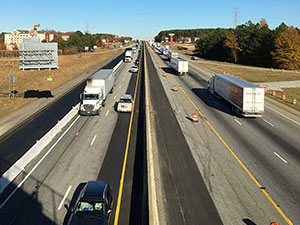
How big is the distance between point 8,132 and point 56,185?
464 inches

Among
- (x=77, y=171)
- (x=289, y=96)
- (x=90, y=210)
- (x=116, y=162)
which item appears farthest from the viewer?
(x=289, y=96)

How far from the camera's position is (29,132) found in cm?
2325

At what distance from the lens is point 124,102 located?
98.3 feet

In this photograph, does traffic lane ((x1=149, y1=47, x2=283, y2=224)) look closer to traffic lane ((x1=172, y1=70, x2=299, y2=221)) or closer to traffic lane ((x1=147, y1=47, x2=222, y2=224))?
traffic lane ((x1=147, y1=47, x2=222, y2=224))

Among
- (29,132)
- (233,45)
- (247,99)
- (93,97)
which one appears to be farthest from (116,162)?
(233,45)

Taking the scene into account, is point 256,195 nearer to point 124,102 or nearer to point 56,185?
point 56,185

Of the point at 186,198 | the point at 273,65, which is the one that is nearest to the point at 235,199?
the point at 186,198

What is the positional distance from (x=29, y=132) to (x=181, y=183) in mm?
15761

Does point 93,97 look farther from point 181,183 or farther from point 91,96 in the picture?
point 181,183

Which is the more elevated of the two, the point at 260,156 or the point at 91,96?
the point at 91,96

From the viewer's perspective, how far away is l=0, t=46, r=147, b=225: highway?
1237 cm

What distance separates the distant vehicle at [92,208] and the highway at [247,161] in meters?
5.67

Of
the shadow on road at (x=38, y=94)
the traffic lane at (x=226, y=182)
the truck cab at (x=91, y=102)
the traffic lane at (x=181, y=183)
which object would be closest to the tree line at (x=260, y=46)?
the traffic lane at (x=226, y=182)

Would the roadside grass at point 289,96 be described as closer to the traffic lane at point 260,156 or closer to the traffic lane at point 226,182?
the traffic lane at point 260,156
